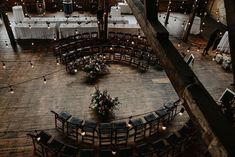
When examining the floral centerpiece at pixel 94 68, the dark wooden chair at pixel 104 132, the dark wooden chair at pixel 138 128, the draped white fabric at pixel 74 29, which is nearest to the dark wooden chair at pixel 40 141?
the dark wooden chair at pixel 104 132

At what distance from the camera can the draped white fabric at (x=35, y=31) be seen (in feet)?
42.2

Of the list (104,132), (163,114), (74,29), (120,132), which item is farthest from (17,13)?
(163,114)

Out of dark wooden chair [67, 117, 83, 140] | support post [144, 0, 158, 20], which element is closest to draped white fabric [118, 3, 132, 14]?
dark wooden chair [67, 117, 83, 140]

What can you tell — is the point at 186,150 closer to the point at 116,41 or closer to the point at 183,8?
the point at 116,41

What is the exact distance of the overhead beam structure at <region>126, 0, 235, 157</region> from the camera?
1.82 meters

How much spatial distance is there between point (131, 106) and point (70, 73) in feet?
11.0

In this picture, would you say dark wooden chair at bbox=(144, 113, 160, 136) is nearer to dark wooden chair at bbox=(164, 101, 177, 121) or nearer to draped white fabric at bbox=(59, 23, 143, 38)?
dark wooden chair at bbox=(164, 101, 177, 121)

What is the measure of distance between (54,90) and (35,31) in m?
5.10

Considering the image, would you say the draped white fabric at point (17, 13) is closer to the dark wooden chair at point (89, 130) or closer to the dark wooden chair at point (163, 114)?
the dark wooden chair at point (89, 130)

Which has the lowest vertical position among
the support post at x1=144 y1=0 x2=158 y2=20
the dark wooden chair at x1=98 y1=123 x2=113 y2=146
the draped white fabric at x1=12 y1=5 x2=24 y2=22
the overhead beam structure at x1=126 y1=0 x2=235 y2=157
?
the dark wooden chair at x1=98 y1=123 x2=113 y2=146

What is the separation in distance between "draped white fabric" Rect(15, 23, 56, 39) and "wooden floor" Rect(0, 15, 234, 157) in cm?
114

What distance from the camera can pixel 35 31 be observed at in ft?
42.7

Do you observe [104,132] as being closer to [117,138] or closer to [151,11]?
[117,138]

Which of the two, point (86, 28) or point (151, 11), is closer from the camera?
point (151, 11)
